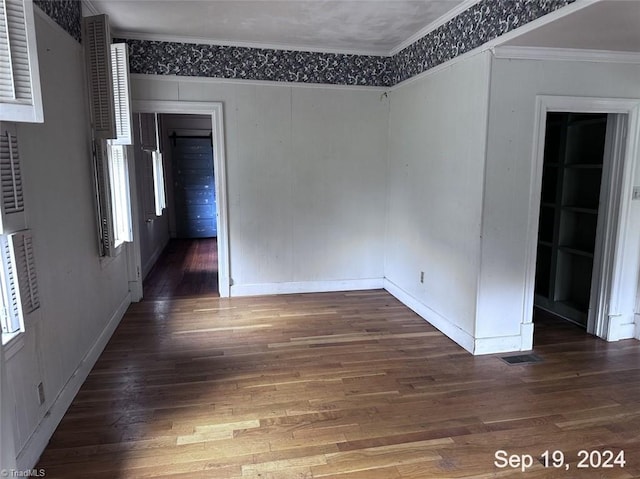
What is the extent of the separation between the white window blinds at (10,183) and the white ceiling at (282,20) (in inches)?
75.0

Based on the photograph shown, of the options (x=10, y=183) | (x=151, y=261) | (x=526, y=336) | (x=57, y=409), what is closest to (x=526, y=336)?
(x=526, y=336)

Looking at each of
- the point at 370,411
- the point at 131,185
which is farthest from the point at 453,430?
the point at 131,185

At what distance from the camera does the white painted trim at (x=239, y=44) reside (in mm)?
4070

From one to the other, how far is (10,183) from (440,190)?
3026 millimetres

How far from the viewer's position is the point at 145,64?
416cm

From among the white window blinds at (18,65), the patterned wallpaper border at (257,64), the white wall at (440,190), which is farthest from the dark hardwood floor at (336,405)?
the patterned wallpaper border at (257,64)

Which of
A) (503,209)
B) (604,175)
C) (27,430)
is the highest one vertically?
(604,175)

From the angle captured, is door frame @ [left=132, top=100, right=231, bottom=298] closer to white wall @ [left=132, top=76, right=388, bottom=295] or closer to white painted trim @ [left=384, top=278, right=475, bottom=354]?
white wall @ [left=132, top=76, right=388, bottom=295]

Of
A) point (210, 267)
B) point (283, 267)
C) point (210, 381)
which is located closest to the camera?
point (210, 381)

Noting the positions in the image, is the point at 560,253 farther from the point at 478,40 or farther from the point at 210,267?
the point at 210,267

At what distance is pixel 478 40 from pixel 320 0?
1.20 meters

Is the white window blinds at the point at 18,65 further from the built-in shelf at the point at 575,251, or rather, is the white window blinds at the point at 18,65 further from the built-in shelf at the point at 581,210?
the built-in shelf at the point at 575,251

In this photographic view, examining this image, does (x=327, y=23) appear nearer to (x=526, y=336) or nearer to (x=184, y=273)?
(x=526, y=336)

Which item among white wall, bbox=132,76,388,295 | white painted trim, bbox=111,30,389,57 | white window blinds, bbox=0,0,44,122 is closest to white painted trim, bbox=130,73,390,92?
white wall, bbox=132,76,388,295
